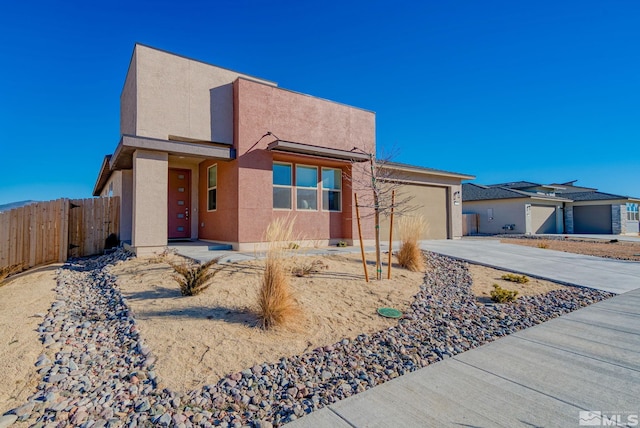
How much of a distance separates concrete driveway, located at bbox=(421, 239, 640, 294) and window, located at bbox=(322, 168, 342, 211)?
397 centimetres

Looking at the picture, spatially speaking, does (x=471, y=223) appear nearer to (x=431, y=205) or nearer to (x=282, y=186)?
(x=431, y=205)

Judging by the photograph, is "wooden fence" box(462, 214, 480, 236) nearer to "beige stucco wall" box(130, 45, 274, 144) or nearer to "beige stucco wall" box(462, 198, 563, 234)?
"beige stucco wall" box(462, 198, 563, 234)

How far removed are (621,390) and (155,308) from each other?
5200mm

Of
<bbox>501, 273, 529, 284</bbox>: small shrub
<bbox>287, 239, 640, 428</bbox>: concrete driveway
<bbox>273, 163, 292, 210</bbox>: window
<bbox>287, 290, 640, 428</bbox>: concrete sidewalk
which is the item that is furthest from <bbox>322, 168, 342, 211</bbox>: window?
<bbox>287, 290, 640, 428</bbox>: concrete sidewalk

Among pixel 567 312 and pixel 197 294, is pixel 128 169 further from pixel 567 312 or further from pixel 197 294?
pixel 567 312

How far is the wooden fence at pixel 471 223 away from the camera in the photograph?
86.5ft

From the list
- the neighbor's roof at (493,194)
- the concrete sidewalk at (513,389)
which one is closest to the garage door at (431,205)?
the concrete sidewalk at (513,389)

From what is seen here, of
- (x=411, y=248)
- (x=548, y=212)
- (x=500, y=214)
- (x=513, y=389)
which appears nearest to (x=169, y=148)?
(x=411, y=248)

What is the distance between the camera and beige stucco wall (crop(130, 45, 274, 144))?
8.48 meters

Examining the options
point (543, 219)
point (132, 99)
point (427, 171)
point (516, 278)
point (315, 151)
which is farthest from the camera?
point (543, 219)

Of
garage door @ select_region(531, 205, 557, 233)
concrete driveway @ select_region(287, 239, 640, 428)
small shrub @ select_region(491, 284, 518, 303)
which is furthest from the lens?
garage door @ select_region(531, 205, 557, 233)

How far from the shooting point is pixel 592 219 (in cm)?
2864

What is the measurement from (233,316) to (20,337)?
2272mm

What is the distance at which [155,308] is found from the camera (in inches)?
171
